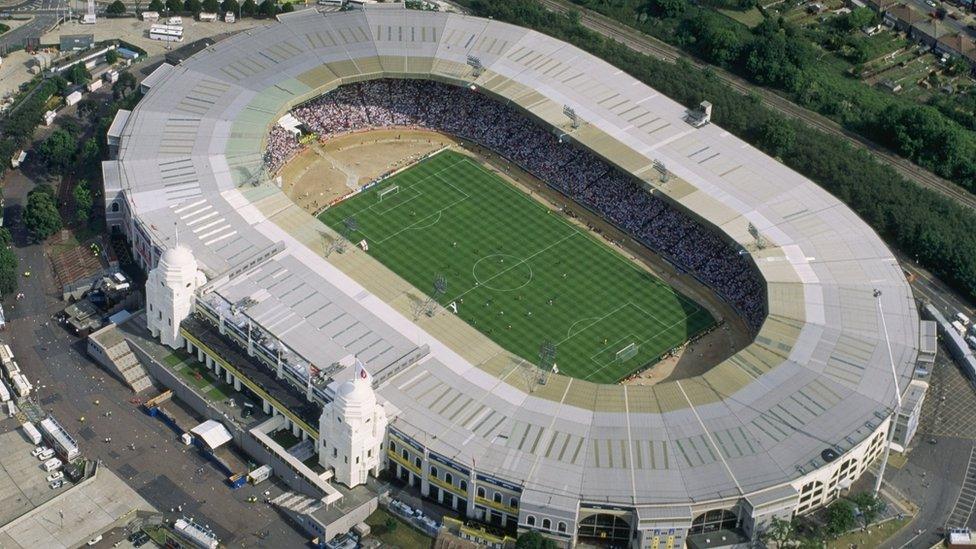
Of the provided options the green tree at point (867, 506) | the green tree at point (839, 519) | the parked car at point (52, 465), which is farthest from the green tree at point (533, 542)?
the parked car at point (52, 465)

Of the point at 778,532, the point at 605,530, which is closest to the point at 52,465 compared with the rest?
the point at 605,530

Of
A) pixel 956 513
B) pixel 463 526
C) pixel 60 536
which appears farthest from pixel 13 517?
pixel 956 513

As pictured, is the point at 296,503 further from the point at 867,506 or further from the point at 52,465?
the point at 867,506

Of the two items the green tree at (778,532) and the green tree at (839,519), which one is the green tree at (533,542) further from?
the green tree at (839,519)

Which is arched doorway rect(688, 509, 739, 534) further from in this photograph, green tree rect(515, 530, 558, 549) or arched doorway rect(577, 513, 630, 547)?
green tree rect(515, 530, 558, 549)

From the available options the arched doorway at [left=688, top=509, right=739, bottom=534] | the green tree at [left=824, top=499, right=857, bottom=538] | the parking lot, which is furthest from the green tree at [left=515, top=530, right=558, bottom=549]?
the parking lot

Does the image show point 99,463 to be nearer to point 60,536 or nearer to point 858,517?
point 60,536
